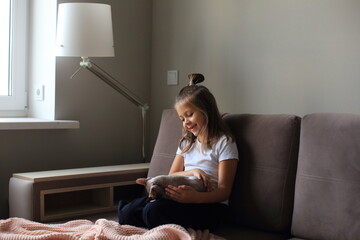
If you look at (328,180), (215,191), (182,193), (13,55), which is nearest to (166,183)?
(182,193)

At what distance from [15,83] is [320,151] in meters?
1.98

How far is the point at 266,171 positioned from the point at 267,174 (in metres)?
0.01

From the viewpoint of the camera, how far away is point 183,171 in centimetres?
239

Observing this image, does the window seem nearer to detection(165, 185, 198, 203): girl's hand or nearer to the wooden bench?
the wooden bench

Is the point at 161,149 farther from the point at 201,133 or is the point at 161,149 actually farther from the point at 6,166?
the point at 6,166

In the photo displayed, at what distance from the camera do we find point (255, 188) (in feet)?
7.20

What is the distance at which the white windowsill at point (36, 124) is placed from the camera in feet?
9.04

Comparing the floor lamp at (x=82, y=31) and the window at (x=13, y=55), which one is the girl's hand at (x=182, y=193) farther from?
the window at (x=13, y=55)

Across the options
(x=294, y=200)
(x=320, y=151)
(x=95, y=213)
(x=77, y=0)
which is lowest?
(x=95, y=213)

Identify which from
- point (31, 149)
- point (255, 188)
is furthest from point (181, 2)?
point (255, 188)

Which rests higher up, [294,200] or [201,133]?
[201,133]

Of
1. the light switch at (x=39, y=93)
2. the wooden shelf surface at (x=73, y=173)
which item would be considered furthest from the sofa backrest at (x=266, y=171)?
the light switch at (x=39, y=93)

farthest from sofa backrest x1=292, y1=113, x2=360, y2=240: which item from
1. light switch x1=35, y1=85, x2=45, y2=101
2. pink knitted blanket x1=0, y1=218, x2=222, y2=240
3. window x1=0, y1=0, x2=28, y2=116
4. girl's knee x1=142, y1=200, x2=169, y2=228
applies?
window x1=0, y1=0, x2=28, y2=116

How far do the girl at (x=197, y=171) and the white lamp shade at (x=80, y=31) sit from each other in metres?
0.62
